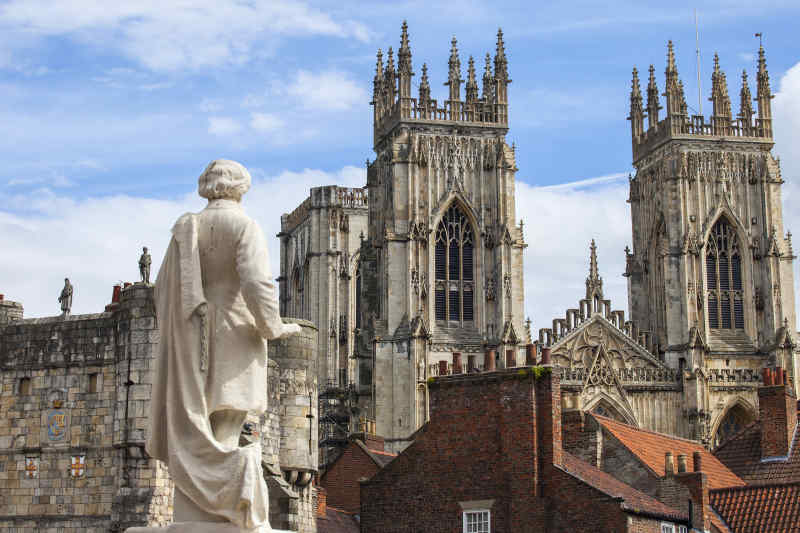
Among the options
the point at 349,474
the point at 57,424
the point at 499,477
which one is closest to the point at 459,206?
the point at 349,474

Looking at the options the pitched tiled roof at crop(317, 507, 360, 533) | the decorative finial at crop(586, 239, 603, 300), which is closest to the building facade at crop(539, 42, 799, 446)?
the decorative finial at crop(586, 239, 603, 300)

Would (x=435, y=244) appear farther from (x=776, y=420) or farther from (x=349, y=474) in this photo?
(x=776, y=420)

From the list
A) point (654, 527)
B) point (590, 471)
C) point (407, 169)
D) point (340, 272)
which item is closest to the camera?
point (654, 527)

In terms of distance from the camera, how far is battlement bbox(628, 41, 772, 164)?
64.5m

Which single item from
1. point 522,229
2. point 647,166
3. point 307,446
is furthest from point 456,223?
point 307,446

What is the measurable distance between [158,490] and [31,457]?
267 centimetres

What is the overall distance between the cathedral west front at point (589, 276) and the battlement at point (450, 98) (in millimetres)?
70

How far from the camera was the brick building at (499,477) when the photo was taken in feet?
76.9

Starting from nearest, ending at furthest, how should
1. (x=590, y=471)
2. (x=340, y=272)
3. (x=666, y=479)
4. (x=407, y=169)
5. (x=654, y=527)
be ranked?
(x=654, y=527)
(x=590, y=471)
(x=666, y=479)
(x=407, y=169)
(x=340, y=272)

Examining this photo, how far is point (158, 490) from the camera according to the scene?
24812mm

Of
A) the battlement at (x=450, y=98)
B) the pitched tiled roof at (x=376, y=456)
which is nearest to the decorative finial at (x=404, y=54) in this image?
the battlement at (x=450, y=98)

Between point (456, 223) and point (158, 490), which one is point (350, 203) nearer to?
point (456, 223)

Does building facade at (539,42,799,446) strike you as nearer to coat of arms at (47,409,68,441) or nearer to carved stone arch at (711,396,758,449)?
carved stone arch at (711,396,758,449)

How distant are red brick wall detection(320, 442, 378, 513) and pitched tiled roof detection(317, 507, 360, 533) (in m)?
3.42
